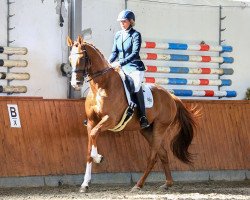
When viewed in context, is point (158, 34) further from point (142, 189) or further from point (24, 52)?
point (142, 189)

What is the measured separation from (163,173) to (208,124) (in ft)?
4.93

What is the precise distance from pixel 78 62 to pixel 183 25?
6.36 m

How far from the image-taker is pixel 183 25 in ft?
57.5

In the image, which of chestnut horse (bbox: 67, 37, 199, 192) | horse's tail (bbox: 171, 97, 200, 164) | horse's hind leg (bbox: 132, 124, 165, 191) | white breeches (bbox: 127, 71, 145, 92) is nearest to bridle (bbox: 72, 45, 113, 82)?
chestnut horse (bbox: 67, 37, 199, 192)

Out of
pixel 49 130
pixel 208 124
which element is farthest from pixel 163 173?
pixel 49 130

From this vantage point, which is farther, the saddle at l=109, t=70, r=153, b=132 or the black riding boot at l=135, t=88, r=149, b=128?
the black riding boot at l=135, t=88, r=149, b=128

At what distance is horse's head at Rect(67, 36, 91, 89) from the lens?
11555mm

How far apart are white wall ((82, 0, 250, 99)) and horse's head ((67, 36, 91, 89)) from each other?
4231mm

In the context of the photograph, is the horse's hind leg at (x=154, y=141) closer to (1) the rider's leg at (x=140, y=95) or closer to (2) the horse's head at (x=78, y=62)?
(1) the rider's leg at (x=140, y=95)

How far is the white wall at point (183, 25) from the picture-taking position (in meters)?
16.2

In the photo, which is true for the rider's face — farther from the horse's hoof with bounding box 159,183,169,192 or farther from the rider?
the horse's hoof with bounding box 159,183,169,192

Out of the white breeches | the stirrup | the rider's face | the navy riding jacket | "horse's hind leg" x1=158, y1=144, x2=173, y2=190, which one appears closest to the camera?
the navy riding jacket

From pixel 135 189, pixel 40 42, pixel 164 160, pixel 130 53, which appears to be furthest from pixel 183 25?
pixel 135 189

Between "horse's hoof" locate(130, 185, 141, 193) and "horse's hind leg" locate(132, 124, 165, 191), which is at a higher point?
"horse's hind leg" locate(132, 124, 165, 191)
